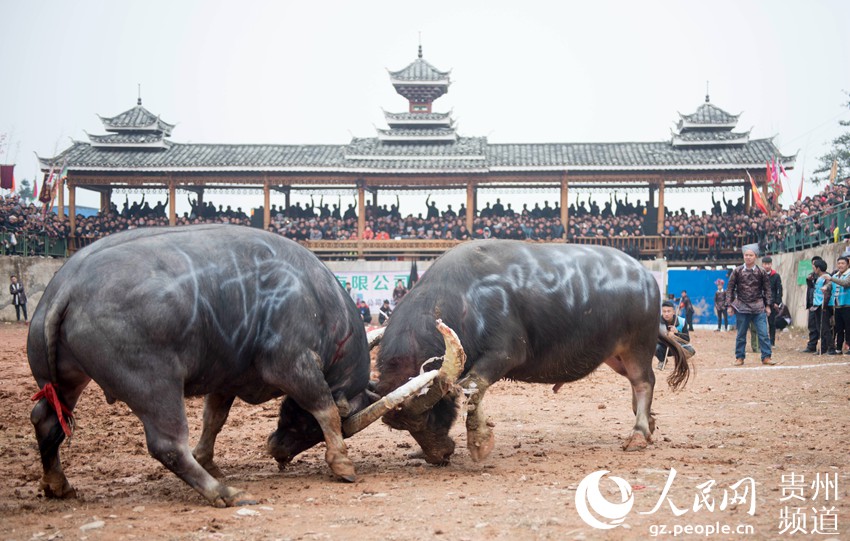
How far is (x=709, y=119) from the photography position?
34875mm

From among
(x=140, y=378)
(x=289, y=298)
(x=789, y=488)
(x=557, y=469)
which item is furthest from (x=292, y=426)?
(x=789, y=488)

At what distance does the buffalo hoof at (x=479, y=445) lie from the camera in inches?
252

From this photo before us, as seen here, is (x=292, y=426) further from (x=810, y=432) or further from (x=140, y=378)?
(x=810, y=432)

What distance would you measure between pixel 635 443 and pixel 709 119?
30242mm

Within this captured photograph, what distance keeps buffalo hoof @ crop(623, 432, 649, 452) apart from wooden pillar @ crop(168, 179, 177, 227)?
26.8m

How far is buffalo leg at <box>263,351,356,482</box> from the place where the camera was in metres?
5.82

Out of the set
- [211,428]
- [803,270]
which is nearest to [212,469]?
[211,428]

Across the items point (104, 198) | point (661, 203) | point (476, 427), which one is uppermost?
point (104, 198)

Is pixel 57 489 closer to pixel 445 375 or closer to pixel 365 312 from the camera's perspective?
pixel 445 375

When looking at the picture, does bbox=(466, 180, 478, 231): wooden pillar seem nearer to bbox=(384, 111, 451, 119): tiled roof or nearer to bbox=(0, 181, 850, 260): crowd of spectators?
bbox=(0, 181, 850, 260): crowd of spectators

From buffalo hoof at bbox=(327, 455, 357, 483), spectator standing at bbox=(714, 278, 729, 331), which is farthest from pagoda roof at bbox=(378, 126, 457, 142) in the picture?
buffalo hoof at bbox=(327, 455, 357, 483)

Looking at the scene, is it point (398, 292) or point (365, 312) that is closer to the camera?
point (365, 312)

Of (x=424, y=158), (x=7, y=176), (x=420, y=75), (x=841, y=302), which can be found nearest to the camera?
(x=841, y=302)

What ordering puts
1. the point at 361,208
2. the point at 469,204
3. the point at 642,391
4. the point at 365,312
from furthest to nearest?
1. the point at 361,208
2. the point at 469,204
3. the point at 365,312
4. the point at 642,391
